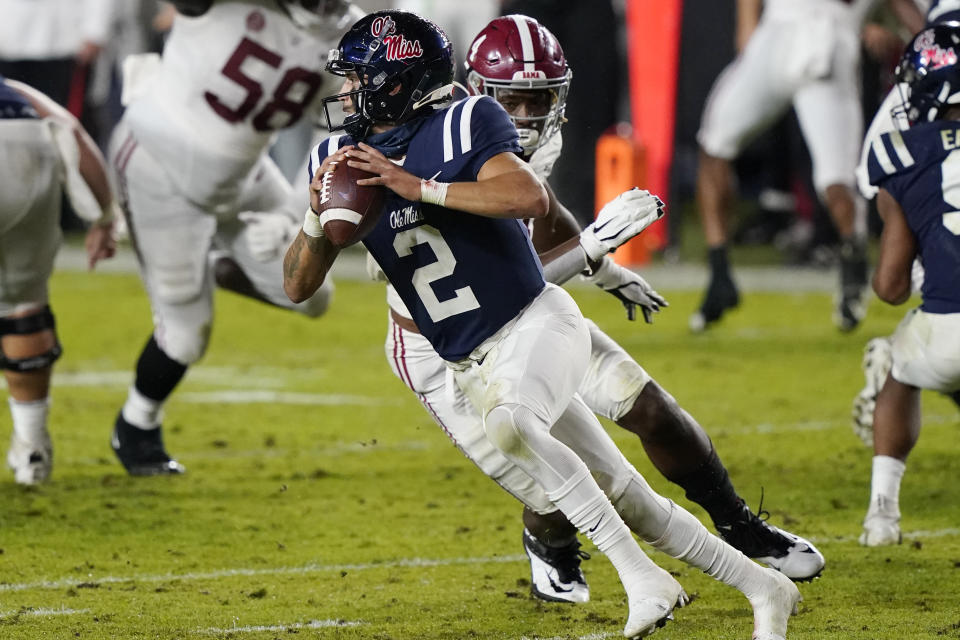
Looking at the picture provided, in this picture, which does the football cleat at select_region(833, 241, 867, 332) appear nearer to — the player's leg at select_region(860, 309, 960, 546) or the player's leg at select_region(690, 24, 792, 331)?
the player's leg at select_region(690, 24, 792, 331)

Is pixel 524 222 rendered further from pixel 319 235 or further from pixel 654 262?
pixel 654 262

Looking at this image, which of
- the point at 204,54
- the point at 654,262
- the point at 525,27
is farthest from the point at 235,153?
the point at 654,262

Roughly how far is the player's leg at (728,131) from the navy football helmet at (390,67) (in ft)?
15.3

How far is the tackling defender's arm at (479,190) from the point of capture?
3.25 metres

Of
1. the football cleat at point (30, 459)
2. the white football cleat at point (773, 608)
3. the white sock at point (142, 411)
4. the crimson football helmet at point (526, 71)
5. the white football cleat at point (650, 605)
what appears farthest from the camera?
the white sock at point (142, 411)

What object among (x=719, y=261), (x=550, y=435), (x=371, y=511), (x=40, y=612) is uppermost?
(x=550, y=435)

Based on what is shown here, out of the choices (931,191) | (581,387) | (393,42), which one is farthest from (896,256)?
(393,42)

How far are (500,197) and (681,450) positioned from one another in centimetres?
94

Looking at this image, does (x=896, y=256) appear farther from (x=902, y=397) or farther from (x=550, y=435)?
(x=550, y=435)

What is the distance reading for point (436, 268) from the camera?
345 cm

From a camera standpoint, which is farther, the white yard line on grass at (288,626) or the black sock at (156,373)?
the black sock at (156,373)

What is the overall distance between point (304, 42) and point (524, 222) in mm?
1701

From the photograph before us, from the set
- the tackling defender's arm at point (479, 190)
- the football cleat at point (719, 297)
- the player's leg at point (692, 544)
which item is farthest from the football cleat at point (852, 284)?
the tackling defender's arm at point (479, 190)

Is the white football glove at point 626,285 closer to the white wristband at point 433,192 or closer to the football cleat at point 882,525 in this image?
the white wristband at point 433,192
